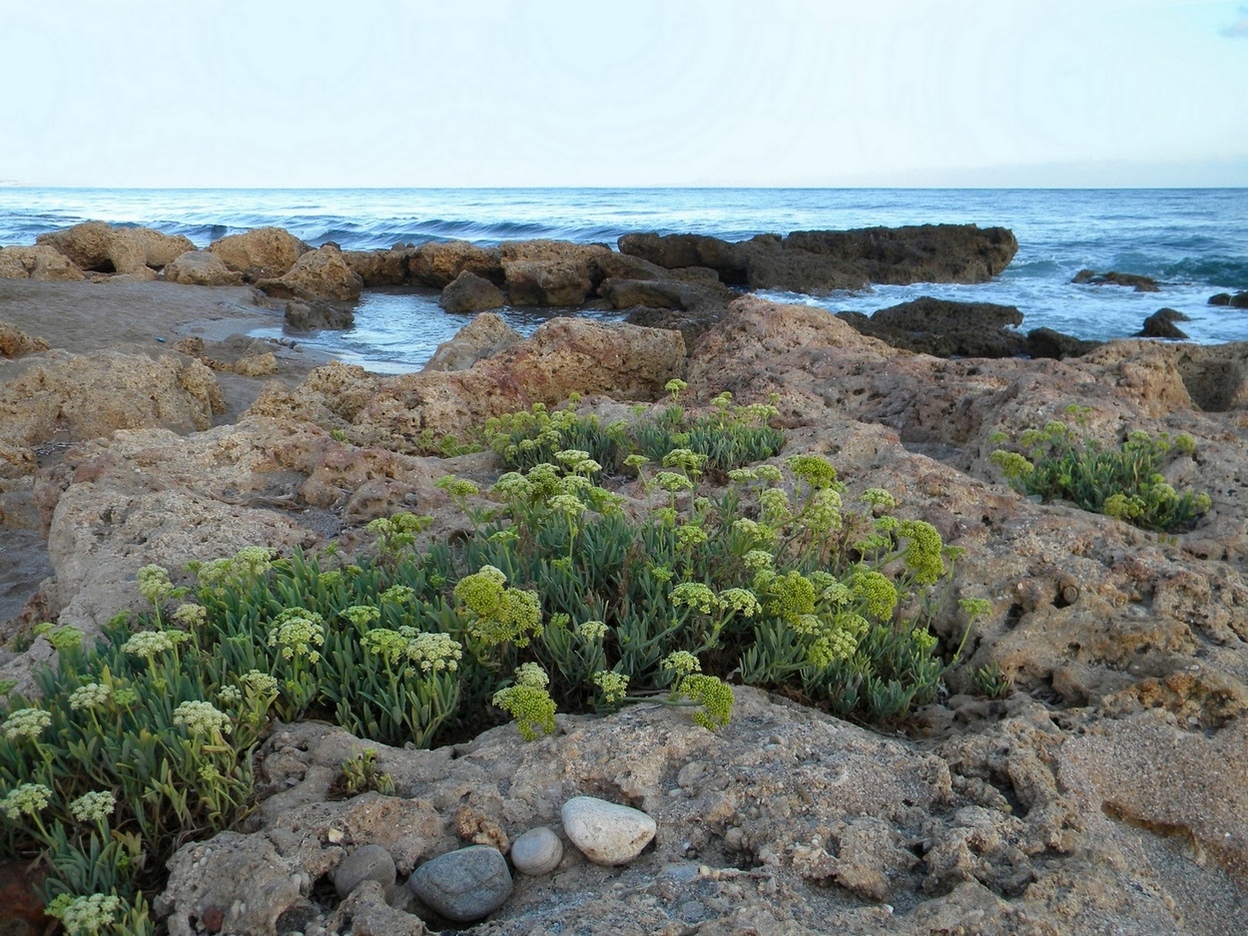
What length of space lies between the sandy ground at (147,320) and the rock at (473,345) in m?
2.40

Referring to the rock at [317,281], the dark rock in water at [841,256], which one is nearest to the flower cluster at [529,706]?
the rock at [317,281]

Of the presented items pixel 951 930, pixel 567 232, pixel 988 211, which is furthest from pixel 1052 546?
pixel 988 211

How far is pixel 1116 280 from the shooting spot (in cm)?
2686

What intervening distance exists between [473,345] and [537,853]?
870 centimetres

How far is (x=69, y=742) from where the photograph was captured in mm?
2689

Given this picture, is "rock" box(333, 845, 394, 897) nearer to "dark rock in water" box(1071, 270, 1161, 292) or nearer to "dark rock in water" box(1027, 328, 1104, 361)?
"dark rock in water" box(1027, 328, 1104, 361)

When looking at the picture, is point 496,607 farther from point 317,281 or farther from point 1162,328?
point 317,281

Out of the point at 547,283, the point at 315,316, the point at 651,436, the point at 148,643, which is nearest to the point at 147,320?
the point at 315,316

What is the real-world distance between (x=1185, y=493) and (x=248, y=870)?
5.24 meters

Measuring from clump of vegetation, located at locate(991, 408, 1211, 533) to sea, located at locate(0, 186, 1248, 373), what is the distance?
1028 centimetres

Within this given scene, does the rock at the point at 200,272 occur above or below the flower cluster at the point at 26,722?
above

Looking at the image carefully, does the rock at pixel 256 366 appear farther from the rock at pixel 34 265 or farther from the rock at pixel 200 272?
the rock at pixel 200 272

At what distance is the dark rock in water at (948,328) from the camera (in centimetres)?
1505

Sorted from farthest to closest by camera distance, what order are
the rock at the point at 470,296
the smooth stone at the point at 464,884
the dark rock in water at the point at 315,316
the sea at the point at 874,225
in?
the rock at the point at 470,296
the sea at the point at 874,225
the dark rock in water at the point at 315,316
the smooth stone at the point at 464,884
